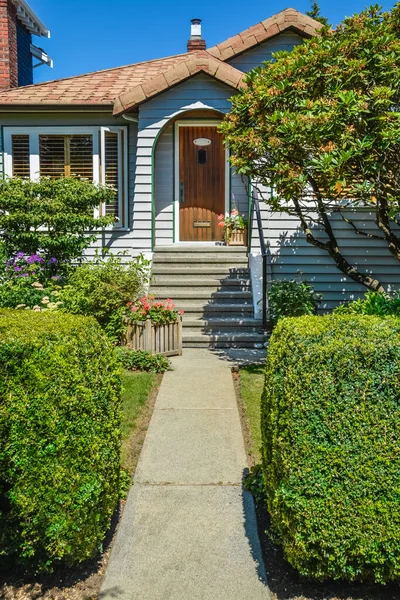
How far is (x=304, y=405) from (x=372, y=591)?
119 centimetres

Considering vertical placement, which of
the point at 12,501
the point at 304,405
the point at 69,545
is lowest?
the point at 69,545

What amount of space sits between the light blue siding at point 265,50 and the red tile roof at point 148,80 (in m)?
0.21

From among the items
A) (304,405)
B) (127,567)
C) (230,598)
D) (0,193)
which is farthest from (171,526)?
(0,193)

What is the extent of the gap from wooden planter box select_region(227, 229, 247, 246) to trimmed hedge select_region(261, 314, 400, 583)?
844cm

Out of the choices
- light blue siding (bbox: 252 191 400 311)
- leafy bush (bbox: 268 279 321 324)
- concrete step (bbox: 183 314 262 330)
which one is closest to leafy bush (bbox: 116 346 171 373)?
concrete step (bbox: 183 314 262 330)

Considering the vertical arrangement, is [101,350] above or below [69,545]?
above

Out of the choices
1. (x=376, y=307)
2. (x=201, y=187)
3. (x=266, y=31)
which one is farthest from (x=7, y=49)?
(x=376, y=307)

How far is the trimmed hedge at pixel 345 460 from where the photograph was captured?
3.00 metres

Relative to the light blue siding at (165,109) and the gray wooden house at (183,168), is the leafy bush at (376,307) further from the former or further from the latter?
the light blue siding at (165,109)

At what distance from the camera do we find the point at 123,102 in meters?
10.2

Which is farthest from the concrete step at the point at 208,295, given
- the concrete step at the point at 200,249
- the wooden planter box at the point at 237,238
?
the wooden planter box at the point at 237,238

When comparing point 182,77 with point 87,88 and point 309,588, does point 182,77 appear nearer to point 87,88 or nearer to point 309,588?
point 87,88

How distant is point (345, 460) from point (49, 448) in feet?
5.25

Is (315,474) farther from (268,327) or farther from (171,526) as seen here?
(268,327)
